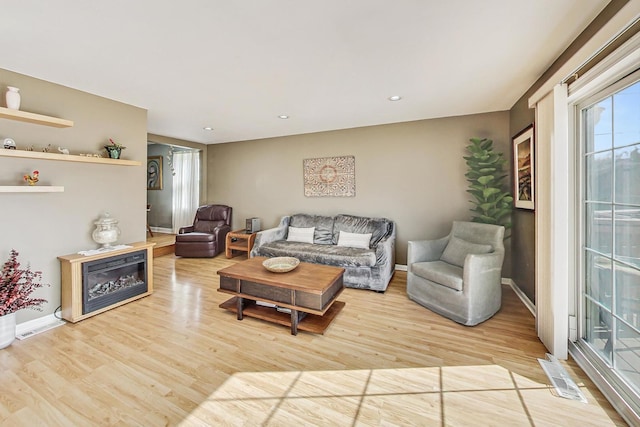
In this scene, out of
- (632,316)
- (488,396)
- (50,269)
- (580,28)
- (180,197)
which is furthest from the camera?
(180,197)

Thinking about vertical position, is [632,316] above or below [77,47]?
below

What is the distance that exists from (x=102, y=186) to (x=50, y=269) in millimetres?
987

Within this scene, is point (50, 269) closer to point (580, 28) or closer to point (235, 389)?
point (235, 389)

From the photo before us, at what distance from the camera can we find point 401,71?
2.38m

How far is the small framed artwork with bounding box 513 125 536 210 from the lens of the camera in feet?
9.00

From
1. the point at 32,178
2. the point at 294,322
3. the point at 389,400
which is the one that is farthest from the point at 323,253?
the point at 32,178

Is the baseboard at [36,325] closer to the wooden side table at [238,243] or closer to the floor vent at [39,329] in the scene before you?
the floor vent at [39,329]

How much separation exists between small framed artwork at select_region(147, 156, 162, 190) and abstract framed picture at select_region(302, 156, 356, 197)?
4311 millimetres

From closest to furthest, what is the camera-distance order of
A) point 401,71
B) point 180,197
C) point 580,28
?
point 580,28 → point 401,71 → point 180,197

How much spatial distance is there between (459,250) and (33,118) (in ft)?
14.4

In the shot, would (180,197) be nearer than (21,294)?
No

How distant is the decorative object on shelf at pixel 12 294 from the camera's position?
212 cm

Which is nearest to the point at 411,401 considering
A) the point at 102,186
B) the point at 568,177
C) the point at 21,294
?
the point at 568,177

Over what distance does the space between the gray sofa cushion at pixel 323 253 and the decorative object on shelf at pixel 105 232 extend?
184cm
